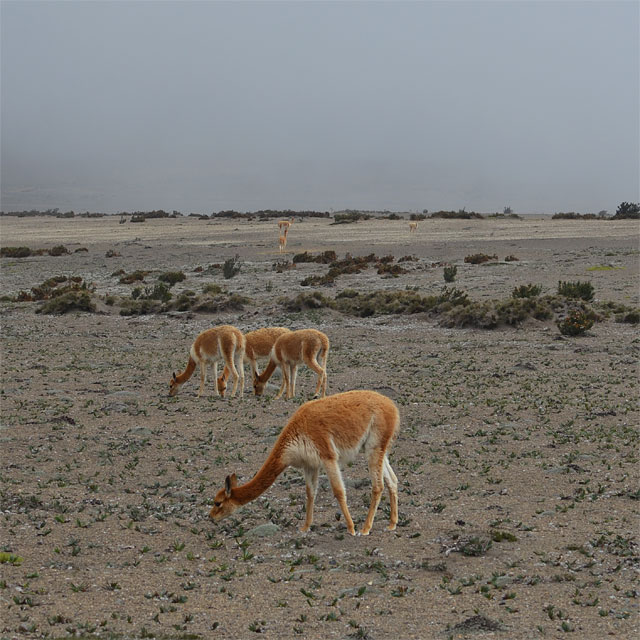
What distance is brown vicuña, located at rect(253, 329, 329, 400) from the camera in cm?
1277

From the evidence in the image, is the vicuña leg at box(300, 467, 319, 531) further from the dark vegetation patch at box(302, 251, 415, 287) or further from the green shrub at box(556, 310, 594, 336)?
the dark vegetation patch at box(302, 251, 415, 287)

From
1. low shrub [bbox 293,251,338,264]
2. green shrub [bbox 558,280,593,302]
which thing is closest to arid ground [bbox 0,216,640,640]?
green shrub [bbox 558,280,593,302]

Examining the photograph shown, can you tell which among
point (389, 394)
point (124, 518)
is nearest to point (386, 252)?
point (389, 394)

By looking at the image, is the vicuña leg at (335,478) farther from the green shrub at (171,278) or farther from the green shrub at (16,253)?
the green shrub at (16,253)

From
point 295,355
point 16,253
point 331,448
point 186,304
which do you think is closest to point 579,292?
point 186,304

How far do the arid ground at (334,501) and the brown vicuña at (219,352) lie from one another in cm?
36

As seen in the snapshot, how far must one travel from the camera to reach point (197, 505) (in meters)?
8.12

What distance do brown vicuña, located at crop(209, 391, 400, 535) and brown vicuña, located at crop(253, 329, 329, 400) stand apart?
5359 mm

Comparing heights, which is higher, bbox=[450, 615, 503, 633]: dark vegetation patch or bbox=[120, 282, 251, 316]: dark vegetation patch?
bbox=[120, 282, 251, 316]: dark vegetation patch

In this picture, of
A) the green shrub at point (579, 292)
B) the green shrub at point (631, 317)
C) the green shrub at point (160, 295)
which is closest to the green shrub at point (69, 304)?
the green shrub at point (160, 295)

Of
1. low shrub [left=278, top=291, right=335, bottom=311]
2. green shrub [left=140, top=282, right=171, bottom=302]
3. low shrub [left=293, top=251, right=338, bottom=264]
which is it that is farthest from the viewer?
low shrub [left=293, top=251, right=338, bottom=264]

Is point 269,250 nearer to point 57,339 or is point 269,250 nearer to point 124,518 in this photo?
point 57,339

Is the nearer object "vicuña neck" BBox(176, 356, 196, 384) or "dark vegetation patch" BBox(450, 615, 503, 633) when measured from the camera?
"dark vegetation patch" BBox(450, 615, 503, 633)

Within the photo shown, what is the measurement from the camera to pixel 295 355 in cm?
1284
